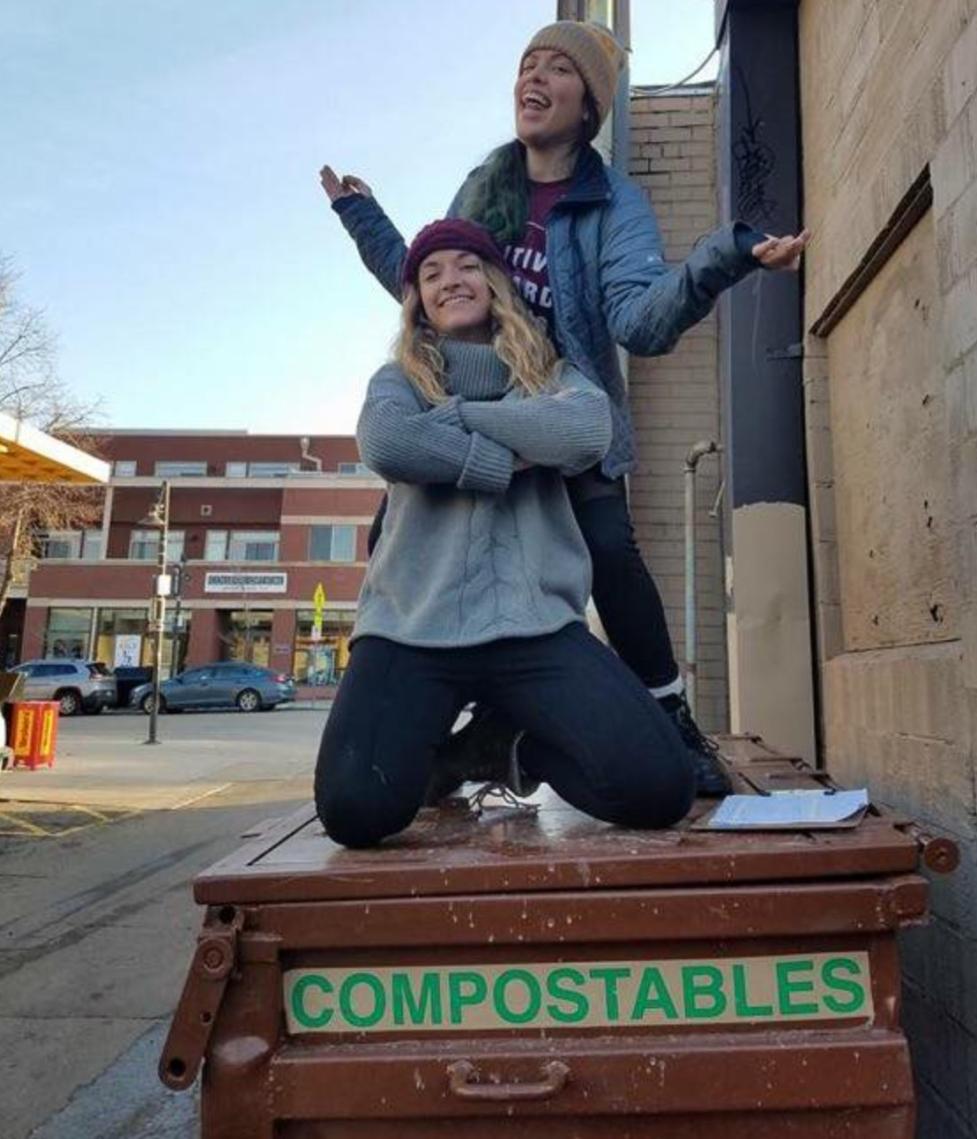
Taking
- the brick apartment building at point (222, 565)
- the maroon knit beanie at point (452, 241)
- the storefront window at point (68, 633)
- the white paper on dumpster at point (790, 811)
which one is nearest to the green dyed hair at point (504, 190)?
the maroon knit beanie at point (452, 241)

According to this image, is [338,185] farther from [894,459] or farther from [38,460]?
[38,460]

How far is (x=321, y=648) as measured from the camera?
3372 centimetres

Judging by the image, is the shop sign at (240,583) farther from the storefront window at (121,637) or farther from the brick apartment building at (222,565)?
the storefront window at (121,637)

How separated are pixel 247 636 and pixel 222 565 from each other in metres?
2.69

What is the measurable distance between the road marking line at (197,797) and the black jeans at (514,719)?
7795 millimetres

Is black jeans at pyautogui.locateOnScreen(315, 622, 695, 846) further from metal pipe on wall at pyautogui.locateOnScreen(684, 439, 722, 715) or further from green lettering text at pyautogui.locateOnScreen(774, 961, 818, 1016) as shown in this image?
metal pipe on wall at pyautogui.locateOnScreen(684, 439, 722, 715)

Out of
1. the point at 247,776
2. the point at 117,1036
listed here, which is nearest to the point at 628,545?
the point at 117,1036

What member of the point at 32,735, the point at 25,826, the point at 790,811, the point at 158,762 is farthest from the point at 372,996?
the point at 158,762

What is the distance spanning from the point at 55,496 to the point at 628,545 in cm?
2439

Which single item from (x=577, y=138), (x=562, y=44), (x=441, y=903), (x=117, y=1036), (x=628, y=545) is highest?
(x=562, y=44)

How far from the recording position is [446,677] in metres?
1.94

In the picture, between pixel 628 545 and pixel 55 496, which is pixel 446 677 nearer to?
pixel 628 545

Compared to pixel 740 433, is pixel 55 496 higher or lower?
higher

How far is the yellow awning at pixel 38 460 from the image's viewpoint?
8438mm
